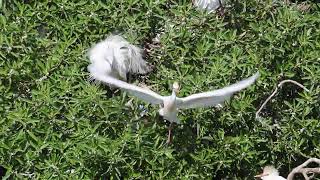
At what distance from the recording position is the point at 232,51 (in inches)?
106

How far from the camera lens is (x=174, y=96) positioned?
2.49 m

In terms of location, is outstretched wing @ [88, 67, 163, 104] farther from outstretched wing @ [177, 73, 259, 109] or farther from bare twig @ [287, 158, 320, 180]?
bare twig @ [287, 158, 320, 180]

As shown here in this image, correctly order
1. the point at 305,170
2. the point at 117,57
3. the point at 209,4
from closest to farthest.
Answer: the point at 305,170
the point at 117,57
the point at 209,4

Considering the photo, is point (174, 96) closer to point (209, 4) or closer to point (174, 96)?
point (174, 96)

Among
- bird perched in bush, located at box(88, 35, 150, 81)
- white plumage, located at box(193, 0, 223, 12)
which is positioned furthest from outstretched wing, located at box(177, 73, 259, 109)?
white plumage, located at box(193, 0, 223, 12)

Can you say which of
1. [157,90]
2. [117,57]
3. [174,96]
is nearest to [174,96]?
[174,96]

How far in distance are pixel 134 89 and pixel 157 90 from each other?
28 cm

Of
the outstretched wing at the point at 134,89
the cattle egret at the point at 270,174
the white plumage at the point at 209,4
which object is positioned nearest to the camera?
the outstretched wing at the point at 134,89

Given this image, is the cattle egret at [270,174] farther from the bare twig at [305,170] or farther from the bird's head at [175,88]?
the bird's head at [175,88]

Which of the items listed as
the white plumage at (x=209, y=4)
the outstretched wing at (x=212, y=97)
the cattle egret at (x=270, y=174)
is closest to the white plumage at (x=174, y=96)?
the outstretched wing at (x=212, y=97)

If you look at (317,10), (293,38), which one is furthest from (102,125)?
(317,10)

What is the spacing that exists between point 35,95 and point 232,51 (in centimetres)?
65

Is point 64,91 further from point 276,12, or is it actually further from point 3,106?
point 276,12

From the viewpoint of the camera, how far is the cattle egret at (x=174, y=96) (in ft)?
8.05
